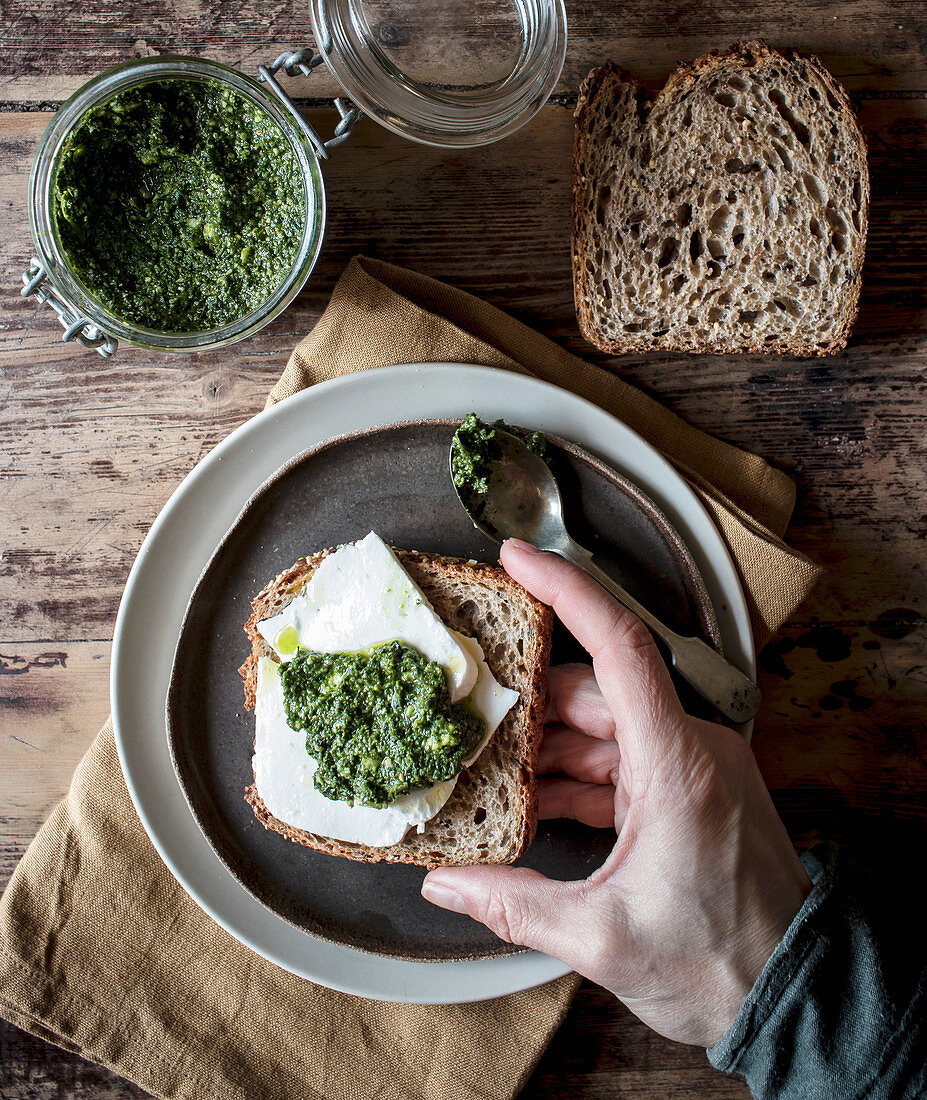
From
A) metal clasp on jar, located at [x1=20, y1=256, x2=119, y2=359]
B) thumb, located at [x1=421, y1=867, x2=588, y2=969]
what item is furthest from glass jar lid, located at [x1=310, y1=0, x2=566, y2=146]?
thumb, located at [x1=421, y1=867, x2=588, y2=969]

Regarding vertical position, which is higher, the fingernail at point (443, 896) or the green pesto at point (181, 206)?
the green pesto at point (181, 206)

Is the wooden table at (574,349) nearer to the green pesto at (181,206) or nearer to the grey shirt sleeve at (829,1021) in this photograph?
the green pesto at (181,206)

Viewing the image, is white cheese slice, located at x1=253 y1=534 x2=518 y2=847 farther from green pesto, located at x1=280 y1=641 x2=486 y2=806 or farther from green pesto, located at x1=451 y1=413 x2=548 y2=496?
green pesto, located at x1=451 y1=413 x2=548 y2=496

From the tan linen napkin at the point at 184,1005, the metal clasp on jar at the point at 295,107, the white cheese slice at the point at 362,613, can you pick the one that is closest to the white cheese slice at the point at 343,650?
the white cheese slice at the point at 362,613

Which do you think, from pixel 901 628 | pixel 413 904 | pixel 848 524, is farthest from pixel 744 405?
pixel 413 904

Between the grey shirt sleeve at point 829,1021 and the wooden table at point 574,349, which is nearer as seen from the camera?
the grey shirt sleeve at point 829,1021

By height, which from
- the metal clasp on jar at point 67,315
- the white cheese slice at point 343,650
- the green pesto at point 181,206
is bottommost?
the white cheese slice at point 343,650

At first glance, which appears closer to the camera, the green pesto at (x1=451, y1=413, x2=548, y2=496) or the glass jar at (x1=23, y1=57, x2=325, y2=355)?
the glass jar at (x1=23, y1=57, x2=325, y2=355)
